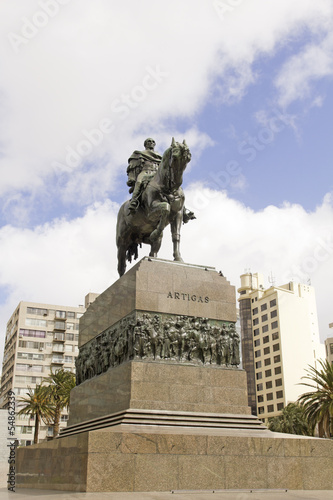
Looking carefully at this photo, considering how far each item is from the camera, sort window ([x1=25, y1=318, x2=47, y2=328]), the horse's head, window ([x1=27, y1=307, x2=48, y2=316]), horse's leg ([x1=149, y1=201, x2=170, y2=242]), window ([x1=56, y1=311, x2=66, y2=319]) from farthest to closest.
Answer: window ([x1=56, y1=311, x2=66, y2=319]) < window ([x1=27, y1=307, x2=48, y2=316]) < window ([x1=25, y1=318, x2=47, y2=328]) < horse's leg ([x1=149, y1=201, x2=170, y2=242]) < the horse's head

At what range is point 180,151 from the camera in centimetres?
1714

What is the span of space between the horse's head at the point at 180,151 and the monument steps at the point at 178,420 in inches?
296

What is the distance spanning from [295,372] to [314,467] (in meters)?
90.7

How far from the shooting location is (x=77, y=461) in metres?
12.8

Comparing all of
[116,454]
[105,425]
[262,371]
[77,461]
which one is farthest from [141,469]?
[262,371]

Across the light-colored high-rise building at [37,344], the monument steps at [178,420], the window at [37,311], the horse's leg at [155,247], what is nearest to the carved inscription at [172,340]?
the monument steps at [178,420]

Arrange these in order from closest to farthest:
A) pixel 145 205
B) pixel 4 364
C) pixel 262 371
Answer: pixel 145 205, pixel 4 364, pixel 262 371

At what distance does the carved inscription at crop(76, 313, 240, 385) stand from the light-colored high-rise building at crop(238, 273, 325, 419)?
281 ft

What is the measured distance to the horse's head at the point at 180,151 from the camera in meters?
17.1

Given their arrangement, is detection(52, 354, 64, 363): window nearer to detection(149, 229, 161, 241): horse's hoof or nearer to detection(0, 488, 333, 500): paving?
detection(149, 229, 161, 241): horse's hoof

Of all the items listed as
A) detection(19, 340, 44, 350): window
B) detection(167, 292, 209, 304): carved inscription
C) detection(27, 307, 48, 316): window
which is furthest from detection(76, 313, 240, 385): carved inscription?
detection(27, 307, 48, 316): window

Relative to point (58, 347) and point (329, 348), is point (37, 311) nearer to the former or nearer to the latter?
point (58, 347)

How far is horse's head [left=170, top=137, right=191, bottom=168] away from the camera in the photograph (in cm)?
1711

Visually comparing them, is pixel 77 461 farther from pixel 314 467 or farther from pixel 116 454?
pixel 314 467
